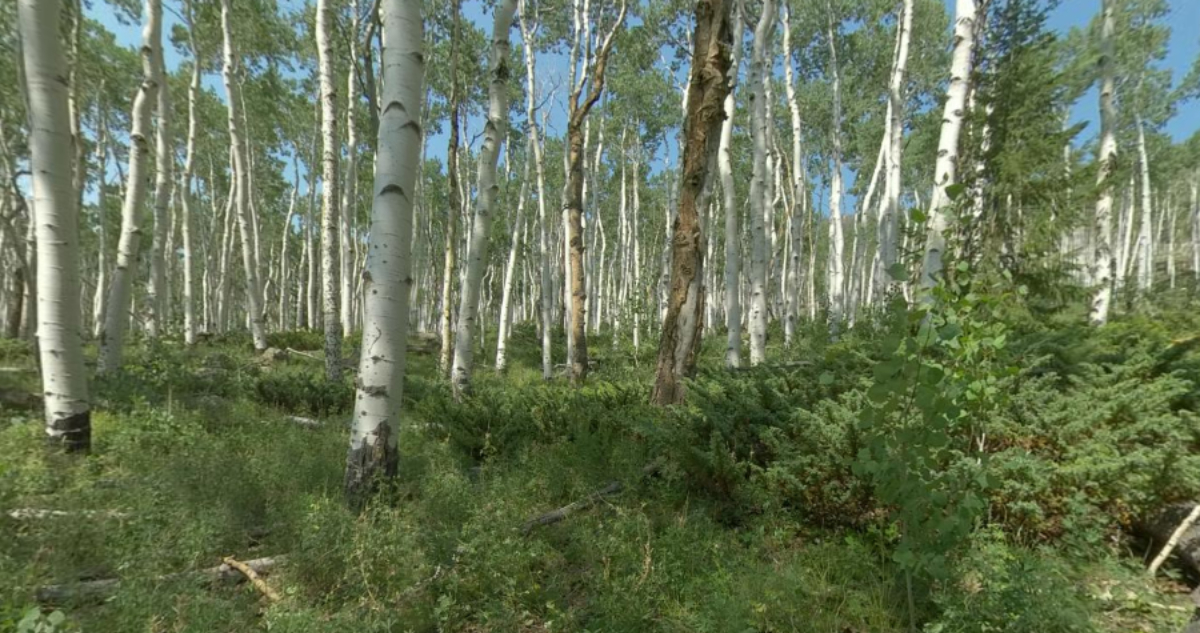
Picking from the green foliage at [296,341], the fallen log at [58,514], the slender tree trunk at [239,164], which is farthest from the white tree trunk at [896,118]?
the green foliage at [296,341]

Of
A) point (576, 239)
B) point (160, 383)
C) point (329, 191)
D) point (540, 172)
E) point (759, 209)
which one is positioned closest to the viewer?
point (160, 383)

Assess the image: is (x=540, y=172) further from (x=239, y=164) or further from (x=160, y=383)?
(x=160, y=383)

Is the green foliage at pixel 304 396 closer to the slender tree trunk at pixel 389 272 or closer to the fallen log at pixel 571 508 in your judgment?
the slender tree trunk at pixel 389 272

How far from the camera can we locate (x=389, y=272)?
3.52 meters

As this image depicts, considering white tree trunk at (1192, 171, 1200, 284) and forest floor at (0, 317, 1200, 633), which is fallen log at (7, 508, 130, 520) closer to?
forest floor at (0, 317, 1200, 633)

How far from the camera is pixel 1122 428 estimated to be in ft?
10.4

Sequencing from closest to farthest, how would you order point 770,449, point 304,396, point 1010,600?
point 1010,600, point 770,449, point 304,396

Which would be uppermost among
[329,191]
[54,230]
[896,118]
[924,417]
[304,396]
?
[896,118]

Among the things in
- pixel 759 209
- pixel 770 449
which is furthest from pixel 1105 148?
pixel 770 449

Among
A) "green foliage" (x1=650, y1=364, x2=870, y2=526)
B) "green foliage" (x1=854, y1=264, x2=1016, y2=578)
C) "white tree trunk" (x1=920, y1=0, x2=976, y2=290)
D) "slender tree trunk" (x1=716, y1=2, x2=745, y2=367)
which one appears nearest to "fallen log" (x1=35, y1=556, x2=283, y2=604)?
"green foliage" (x1=650, y1=364, x2=870, y2=526)

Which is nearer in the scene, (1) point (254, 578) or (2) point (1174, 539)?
(2) point (1174, 539)

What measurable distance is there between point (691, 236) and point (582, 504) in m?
3.10

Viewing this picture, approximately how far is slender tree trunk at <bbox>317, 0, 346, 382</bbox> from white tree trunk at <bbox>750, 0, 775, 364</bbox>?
7.64 m

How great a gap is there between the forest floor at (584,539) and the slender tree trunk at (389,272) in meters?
0.31
